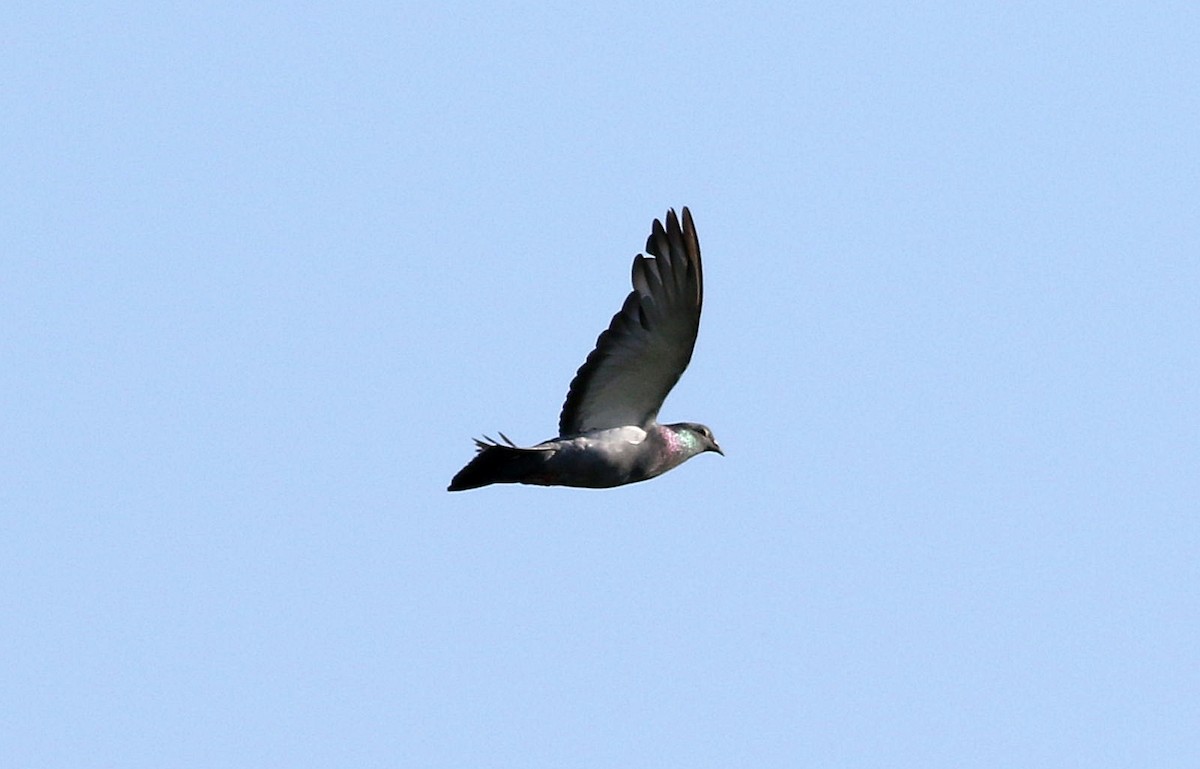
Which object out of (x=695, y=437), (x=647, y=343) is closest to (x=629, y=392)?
(x=647, y=343)

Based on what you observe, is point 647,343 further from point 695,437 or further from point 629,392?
point 695,437

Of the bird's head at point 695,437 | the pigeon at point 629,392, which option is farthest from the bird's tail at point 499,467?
the bird's head at point 695,437

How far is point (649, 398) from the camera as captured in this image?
19.2 metres

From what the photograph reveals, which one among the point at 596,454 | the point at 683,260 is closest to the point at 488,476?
the point at 596,454

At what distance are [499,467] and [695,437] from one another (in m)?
2.40

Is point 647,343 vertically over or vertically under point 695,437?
over

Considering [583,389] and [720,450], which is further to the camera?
[720,450]

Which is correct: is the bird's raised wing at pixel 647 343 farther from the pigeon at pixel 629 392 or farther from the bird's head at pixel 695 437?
the bird's head at pixel 695 437

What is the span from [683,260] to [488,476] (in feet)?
8.71

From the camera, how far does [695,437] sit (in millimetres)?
19953

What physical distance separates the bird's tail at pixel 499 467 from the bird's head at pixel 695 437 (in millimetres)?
1827

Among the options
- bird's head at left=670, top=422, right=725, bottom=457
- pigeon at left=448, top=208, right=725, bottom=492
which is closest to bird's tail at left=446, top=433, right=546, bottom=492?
pigeon at left=448, top=208, right=725, bottom=492

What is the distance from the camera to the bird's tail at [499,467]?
18375 millimetres

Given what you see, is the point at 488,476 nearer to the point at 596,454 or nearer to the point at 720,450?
the point at 596,454
